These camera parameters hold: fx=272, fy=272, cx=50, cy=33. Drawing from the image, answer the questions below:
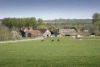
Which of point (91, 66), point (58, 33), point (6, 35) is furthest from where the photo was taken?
point (58, 33)

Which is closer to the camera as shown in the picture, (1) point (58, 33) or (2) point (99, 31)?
(2) point (99, 31)

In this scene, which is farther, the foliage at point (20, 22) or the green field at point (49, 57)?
the foliage at point (20, 22)

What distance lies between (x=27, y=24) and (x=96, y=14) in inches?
2243

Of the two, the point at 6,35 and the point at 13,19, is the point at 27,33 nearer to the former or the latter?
the point at 13,19

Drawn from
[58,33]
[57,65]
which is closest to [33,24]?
[58,33]

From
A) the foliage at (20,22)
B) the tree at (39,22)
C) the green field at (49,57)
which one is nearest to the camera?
the green field at (49,57)

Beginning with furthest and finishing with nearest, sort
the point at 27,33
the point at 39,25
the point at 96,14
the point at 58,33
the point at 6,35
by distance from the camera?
the point at 96,14, the point at 39,25, the point at 58,33, the point at 27,33, the point at 6,35

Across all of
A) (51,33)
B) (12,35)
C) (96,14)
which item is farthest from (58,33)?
(12,35)

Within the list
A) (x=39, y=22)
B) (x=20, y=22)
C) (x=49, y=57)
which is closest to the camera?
(x=49, y=57)

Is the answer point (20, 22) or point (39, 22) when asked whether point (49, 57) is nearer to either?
point (20, 22)

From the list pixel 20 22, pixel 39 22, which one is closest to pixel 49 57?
pixel 20 22

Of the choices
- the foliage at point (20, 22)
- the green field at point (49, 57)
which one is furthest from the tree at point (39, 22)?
the green field at point (49, 57)

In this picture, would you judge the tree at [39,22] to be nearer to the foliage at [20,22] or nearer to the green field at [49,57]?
the foliage at [20,22]

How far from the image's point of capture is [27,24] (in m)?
168
